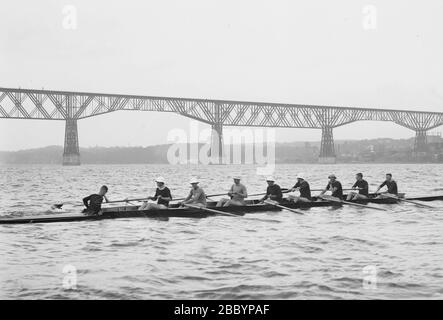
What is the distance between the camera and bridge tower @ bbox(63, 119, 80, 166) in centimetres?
9631

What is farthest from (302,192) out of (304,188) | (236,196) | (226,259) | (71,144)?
(71,144)

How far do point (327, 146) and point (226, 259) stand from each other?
11304 cm

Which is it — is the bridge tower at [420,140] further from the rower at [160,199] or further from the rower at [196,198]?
the rower at [160,199]

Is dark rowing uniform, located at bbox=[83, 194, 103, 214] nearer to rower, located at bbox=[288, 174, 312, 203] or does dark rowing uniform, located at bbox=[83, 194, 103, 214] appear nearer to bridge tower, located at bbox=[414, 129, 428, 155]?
rower, located at bbox=[288, 174, 312, 203]

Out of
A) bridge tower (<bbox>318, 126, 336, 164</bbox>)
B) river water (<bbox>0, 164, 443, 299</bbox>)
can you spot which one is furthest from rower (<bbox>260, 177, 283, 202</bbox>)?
bridge tower (<bbox>318, 126, 336, 164</bbox>)

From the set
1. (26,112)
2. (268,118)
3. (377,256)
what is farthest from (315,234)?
(268,118)

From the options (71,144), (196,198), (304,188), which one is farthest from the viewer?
(71,144)

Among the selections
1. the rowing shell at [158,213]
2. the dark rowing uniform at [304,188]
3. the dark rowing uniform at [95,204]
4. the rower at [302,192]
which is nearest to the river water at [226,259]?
the rowing shell at [158,213]

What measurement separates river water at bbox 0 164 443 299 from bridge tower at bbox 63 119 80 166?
81082 mm

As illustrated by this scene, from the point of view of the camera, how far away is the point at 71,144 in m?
97.9

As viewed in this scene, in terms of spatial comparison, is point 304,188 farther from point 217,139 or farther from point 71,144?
point 217,139

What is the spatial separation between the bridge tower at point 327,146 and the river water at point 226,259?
341ft

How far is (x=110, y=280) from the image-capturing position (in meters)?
Answer: 10.8
